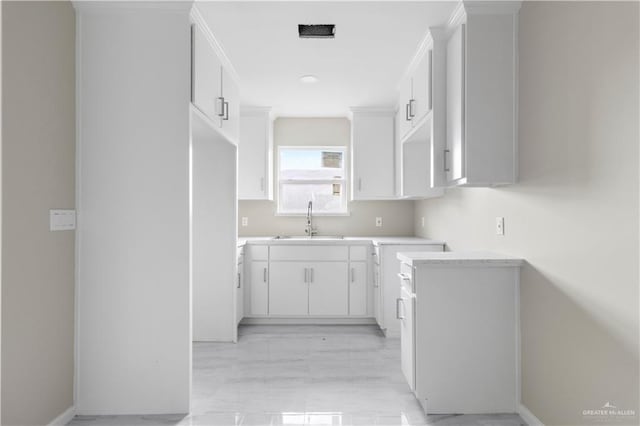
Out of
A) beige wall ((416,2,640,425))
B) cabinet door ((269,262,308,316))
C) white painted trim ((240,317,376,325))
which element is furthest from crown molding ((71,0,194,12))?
white painted trim ((240,317,376,325))

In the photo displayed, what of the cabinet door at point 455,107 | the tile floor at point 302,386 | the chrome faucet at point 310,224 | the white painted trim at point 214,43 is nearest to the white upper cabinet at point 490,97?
the cabinet door at point 455,107

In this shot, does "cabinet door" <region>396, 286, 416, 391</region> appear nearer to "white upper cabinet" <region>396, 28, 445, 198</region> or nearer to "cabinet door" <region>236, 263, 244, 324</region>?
"white upper cabinet" <region>396, 28, 445, 198</region>

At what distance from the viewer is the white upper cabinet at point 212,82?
256 centimetres

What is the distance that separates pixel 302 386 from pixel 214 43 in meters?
2.40

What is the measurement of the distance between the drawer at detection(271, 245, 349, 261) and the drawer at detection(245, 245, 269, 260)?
7 centimetres

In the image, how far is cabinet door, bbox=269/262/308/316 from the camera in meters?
4.41

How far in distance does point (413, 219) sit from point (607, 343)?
11.5 feet

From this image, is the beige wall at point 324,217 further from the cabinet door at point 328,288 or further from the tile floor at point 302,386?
the tile floor at point 302,386

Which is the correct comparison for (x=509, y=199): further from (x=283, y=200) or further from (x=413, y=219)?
(x=283, y=200)

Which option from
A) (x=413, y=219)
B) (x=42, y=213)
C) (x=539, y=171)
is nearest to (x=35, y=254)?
(x=42, y=213)

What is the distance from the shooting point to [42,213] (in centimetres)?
211

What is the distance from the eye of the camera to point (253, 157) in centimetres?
476

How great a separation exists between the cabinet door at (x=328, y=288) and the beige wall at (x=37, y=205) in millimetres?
2429

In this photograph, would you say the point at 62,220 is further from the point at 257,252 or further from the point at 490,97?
the point at 490,97
